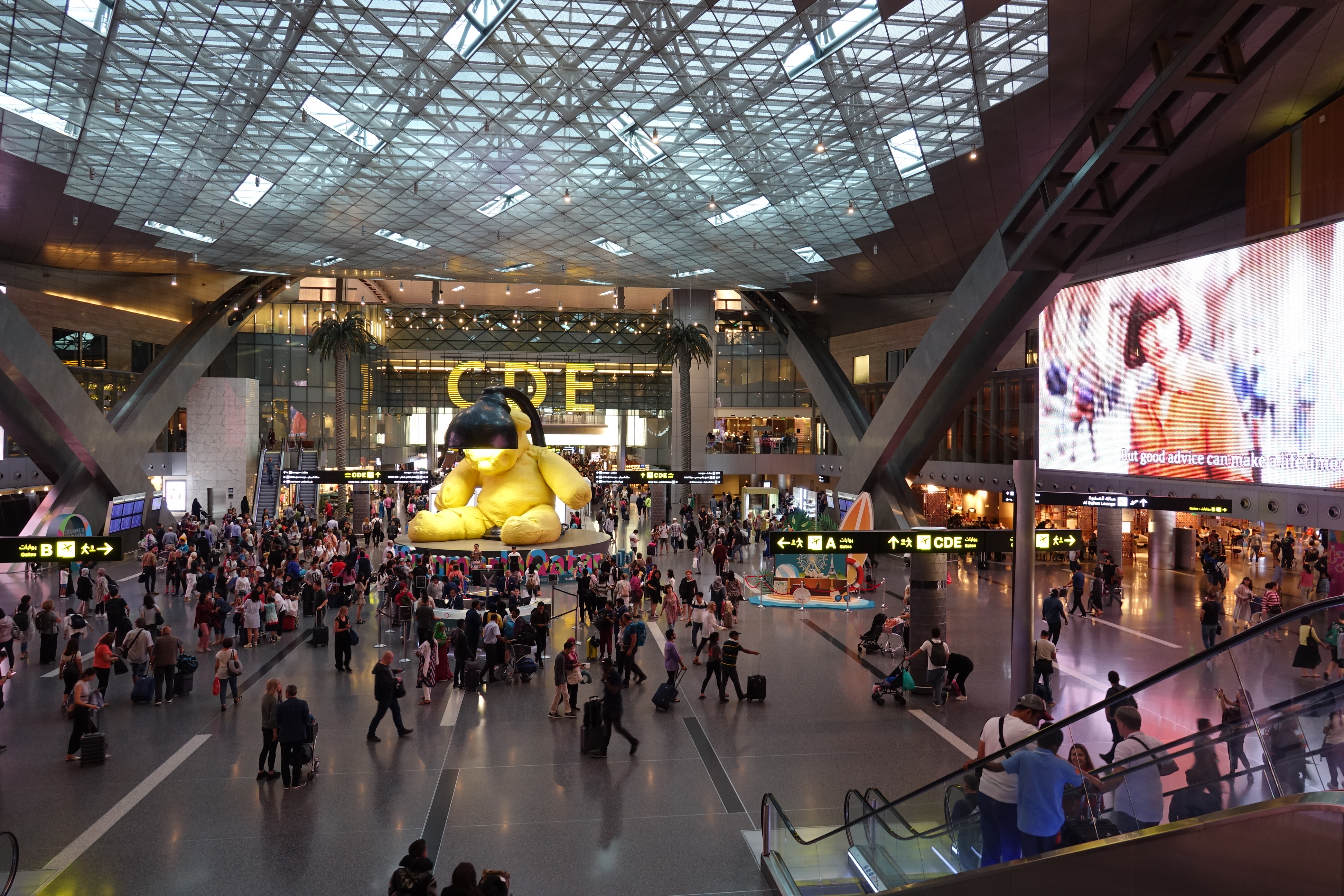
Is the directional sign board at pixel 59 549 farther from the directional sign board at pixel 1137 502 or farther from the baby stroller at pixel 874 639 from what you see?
the directional sign board at pixel 1137 502

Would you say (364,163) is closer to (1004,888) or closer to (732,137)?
(732,137)

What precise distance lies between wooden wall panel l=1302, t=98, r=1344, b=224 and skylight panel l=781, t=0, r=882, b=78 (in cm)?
913

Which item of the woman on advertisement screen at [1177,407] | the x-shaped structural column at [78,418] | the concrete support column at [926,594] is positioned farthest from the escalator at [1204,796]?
the x-shaped structural column at [78,418]

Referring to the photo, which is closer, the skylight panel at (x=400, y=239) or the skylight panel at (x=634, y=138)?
the skylight panel at (x=634, y=138)

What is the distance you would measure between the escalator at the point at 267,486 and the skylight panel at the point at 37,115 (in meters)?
21.9

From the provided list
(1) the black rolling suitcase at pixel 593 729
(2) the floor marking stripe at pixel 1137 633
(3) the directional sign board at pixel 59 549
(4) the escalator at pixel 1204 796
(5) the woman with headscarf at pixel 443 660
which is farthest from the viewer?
(2) the floor marking stripe at pixel 1137 633

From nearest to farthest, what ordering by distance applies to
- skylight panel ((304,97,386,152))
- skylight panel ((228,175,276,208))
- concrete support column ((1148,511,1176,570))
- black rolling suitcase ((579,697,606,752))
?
black rolling suitcase ((579,697,606,752)) → skylight panel ((304,97,386,152)) → skylight panel ((228,175,276,208)) → concrete support column ((1148,511,1176,570))

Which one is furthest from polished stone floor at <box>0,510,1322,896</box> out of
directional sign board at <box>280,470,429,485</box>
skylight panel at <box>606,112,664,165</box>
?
directional sign board at <box>280,470,429,485</box>

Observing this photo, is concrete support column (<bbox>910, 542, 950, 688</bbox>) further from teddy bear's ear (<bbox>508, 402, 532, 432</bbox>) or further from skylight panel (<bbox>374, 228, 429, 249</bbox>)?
skylight panel (<bbox>374, 228, 429, 249</bbox>)

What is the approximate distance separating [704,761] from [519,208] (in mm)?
18261

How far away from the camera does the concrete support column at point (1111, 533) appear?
27.7 metres

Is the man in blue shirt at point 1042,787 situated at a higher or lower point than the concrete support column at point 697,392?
lower

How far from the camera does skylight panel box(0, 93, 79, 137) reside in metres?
16.8

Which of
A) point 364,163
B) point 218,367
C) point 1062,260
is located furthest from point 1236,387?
point 218,367
